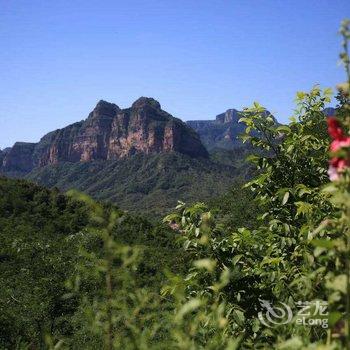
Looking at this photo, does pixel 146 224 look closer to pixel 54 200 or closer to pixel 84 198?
pixel 54 200

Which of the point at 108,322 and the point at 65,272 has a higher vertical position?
the point at 108,322

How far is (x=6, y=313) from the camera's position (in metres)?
26.0

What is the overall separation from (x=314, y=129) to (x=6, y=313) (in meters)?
24.8

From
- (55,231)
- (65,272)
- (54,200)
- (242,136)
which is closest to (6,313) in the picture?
(65,272)

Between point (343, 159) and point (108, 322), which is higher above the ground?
point (343, 159)

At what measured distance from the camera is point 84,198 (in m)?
1.88

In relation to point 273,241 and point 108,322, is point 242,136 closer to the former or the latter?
point 273,241

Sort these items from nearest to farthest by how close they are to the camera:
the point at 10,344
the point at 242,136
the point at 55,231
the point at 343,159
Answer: the point at 343,159
the point at 242,136
the point at 10,344
the point at 55,231

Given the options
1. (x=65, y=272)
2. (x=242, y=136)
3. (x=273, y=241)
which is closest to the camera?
(x=273, y=241)

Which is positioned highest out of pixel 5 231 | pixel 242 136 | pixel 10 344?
pixel 242 136

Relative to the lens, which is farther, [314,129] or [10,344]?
[10,344]

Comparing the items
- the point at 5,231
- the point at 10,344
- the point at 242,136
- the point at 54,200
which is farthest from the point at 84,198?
the point at 54,200

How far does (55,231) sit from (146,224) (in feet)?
45.6

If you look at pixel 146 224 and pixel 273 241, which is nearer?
pixel 273 241
